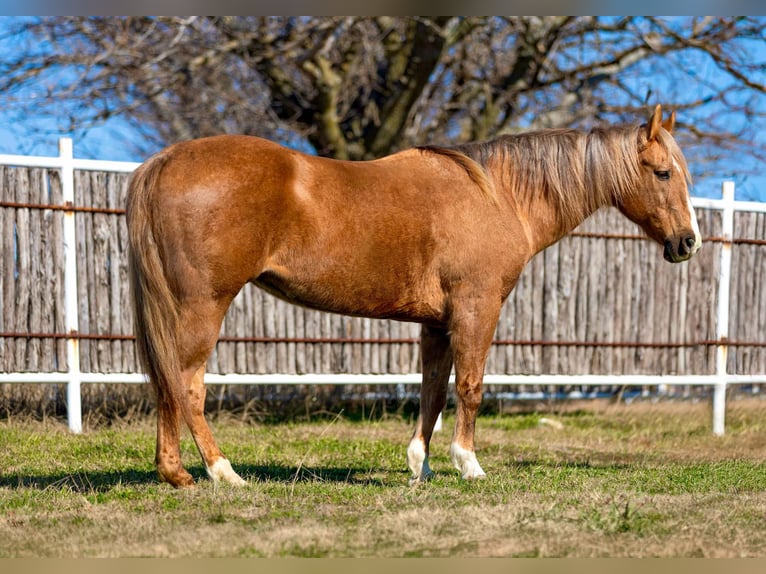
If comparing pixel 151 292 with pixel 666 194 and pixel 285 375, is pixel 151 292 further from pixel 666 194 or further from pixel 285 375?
pixel 285 375

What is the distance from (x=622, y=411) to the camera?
393 inches

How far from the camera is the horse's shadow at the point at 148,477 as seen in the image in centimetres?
492

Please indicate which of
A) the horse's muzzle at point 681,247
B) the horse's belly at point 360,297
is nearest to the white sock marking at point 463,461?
the horse's belly at point 360,297

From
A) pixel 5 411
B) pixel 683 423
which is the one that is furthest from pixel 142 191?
pixel 683 423

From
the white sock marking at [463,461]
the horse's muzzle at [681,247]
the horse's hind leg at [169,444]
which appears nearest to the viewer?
the horse's hind leg at [169,444]

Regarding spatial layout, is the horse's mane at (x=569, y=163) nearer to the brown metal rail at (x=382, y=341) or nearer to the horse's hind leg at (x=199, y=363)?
the horse's hind leg at (x=199, y=363)

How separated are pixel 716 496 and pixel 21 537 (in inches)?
145

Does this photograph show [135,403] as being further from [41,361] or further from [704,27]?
[704,27]

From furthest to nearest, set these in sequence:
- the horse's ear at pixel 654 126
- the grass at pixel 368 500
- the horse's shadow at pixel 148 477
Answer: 1. the horse's ear at pixel 654 126
2. the horse's shadow at pixel 148 477
3. the grass at pixel 368 500

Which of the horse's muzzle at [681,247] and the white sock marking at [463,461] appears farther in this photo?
the horse's muzzle at [681,247]

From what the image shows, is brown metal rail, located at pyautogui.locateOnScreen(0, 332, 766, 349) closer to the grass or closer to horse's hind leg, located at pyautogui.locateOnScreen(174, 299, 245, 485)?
the grass

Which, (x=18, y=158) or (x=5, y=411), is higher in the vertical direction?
(x=18, y=158)

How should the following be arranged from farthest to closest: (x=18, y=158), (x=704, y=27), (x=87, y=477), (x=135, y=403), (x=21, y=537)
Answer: (x=704, y=27)
(x=135, y=403)
(x=18, y=158)
(x=87, y=477)
(x=21, y=537)

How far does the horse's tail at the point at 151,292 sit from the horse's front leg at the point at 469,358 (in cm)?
166
